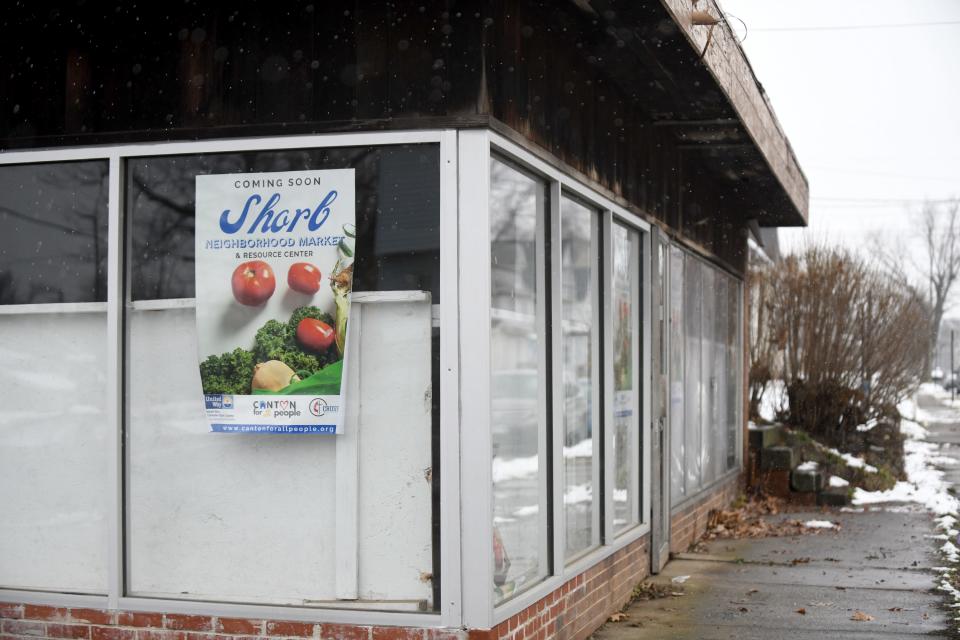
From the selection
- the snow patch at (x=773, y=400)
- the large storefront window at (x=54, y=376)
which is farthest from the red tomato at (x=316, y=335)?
the snow patch at (x=773, y=400)

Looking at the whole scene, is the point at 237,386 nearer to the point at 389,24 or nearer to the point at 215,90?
the point at 215,90

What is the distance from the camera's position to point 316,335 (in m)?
5.67

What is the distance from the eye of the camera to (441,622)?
5.50 m

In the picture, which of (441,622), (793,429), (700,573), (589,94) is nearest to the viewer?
(441,622)

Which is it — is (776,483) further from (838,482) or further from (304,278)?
(304,278)

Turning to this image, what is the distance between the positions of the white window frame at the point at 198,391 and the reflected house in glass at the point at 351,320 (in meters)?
0.01

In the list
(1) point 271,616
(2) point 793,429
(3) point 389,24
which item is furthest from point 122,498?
(2) point 793,429

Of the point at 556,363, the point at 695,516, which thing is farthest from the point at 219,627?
the point at 695,516

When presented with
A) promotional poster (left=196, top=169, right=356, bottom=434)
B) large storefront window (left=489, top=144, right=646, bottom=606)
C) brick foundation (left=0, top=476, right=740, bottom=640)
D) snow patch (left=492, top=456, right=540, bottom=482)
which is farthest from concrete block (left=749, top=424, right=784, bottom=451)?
promotional poster (left=196, top=169, right=356, bottom=434)

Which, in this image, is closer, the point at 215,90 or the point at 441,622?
the point at 441,622

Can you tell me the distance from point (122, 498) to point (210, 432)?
1.97ft

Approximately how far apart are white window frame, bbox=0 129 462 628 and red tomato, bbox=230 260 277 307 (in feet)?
1.01

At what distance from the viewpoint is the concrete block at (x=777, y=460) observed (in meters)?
14.6

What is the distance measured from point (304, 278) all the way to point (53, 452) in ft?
5.70
